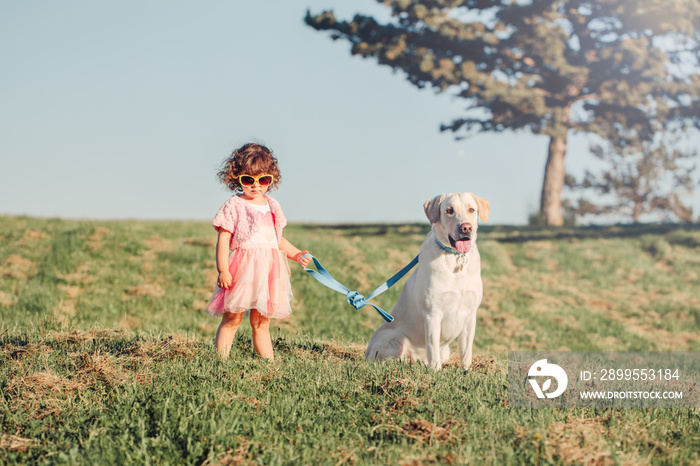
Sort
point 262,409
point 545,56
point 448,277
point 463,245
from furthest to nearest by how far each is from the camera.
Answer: point 545,56 < point 448,277 < point 463,245 < point 262,409

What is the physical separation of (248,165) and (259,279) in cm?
97

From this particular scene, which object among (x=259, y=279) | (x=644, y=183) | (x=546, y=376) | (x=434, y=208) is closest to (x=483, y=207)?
(x=434, y=208)

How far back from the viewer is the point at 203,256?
40.6 ft

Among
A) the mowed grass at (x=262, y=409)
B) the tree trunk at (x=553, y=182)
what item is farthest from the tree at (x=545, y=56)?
the mowed grass at (x=262, y=409)

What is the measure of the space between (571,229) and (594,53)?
657 centimetres

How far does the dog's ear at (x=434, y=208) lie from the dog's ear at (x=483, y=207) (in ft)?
1.00

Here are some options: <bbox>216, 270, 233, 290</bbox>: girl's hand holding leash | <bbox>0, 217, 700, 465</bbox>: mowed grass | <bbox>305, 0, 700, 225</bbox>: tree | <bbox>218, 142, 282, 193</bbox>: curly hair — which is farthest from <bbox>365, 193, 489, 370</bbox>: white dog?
<bbox>305, 0, 700, 225</bbox>: tree

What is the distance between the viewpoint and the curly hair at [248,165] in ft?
16.1

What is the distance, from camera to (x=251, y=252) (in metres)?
4.82

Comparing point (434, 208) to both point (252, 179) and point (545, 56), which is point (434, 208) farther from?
point (545, 56)

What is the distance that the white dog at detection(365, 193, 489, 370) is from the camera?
15.3 ft

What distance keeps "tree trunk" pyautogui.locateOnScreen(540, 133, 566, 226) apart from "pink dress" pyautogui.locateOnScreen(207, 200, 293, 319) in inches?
770

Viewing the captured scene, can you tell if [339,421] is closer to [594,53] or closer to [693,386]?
[693,386]
